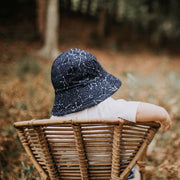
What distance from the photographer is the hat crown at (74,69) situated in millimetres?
1475

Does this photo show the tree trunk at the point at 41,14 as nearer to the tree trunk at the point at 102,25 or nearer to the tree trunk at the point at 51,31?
the tree trunk at the point at 51,31

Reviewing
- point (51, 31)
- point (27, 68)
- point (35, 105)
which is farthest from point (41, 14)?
point (35, 105)

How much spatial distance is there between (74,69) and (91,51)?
930cm

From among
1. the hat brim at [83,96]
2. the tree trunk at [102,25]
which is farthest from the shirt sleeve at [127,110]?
the tree trunk at [102,25]

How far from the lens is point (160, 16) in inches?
435

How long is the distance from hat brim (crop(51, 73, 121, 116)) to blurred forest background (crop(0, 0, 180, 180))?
1043mm

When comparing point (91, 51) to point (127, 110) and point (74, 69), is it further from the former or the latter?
point (127, 110)

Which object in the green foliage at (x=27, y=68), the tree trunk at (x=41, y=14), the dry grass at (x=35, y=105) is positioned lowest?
the green foliage at (x=27, y=68)

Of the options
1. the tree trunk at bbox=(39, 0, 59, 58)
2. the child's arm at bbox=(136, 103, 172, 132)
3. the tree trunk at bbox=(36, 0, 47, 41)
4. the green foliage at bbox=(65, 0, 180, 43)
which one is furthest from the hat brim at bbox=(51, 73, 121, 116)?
the green foliage at bbox=(65, 0, 180, 43)

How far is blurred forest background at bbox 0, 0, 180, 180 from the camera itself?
9.80ft

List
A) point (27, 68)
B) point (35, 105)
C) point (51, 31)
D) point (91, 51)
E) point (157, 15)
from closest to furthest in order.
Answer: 1. point (35, 105)
2. point (27, 68)
3. point (51, 31)
4. point (91, 51)
5. point (157, 15)

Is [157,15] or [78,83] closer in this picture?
[78,83]

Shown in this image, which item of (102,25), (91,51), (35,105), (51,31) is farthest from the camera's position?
(102,25)

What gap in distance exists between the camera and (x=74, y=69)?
4.85ft
